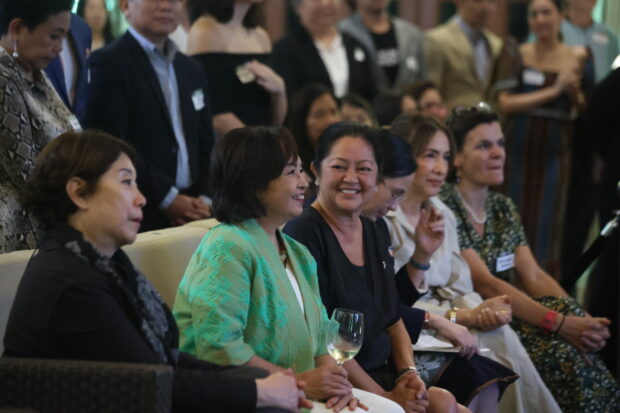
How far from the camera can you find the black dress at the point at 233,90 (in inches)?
186

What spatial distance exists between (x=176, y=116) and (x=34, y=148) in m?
1.10

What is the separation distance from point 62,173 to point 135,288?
0.30m

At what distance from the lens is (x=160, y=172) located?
4.00m

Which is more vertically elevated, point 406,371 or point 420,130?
point 420,130

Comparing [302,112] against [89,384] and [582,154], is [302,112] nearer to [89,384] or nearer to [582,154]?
[582,154]

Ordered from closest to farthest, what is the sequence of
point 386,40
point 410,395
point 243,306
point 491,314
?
point 243,306 < point 410,395 < point 491,314 < point 386,40

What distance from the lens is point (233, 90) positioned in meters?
4.78

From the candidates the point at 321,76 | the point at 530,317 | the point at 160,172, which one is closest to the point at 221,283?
the point at 160,172

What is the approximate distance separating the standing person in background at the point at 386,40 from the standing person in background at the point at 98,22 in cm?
159

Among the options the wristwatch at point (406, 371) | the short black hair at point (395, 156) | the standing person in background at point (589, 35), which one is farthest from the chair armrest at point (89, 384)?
the standing person in background at point (589, 35)

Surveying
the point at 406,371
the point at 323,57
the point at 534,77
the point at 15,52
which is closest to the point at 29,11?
the point at 15,52

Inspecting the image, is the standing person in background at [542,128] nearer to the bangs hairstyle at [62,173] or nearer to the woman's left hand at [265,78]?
the woman's left hand at [265,78]

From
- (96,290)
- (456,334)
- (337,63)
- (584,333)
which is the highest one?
(337,63)

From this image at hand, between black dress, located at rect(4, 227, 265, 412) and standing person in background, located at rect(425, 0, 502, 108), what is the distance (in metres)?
4.62
